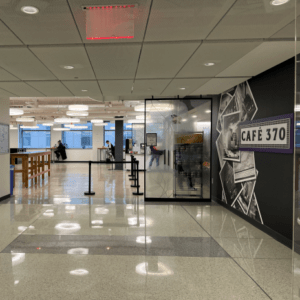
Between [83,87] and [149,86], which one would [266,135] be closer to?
[149,86]

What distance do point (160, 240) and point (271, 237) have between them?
157 cm

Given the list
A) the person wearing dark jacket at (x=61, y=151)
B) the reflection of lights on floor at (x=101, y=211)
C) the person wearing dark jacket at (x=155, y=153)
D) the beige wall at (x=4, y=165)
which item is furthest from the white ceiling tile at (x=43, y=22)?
the person wearing dark jacket at (x=61, y=151)

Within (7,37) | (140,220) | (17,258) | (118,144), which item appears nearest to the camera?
(7,37)

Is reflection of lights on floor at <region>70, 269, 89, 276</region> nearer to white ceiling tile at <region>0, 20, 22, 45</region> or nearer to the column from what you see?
white ceiling tile at <region>0, 20, 22, 45</region>

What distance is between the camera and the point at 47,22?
223 centimetres

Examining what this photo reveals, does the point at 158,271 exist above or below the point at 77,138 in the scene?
below

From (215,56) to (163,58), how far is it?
63cm

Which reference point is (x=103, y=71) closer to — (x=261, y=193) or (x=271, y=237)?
(x=261, y=193)

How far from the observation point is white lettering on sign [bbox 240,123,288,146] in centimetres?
341

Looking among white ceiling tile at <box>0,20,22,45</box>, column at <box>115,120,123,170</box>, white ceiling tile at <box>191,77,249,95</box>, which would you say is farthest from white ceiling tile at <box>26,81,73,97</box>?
column at <box>115,120,123,170</box>

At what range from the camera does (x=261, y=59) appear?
3.23 metres

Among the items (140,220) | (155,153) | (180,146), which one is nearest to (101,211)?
(140,220)

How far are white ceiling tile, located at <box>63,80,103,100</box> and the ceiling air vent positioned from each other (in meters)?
2.02

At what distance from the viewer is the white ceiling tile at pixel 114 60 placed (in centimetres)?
Answer: 283
